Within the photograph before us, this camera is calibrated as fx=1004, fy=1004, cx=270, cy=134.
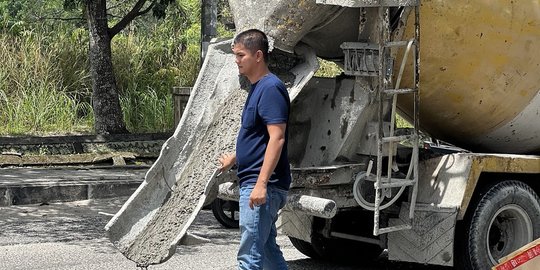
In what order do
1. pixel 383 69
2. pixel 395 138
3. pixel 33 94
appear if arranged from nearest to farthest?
pixel 383 69 < pixel 395 138 < pixel 33 94

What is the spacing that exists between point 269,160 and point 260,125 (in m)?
0.28

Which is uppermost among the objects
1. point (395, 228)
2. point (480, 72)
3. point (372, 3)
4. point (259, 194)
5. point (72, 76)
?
point (372, 3)

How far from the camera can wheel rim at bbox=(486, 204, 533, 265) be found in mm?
7863

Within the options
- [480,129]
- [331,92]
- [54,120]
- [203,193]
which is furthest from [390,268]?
[54,120]

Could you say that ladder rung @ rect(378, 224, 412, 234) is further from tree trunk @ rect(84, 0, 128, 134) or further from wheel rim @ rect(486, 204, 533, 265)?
tree trunk @ rect(84, 0, 128, 134)

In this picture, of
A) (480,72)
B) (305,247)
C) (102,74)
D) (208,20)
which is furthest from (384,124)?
(102,74)

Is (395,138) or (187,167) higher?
(395,138)

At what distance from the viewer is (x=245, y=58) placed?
613 cm

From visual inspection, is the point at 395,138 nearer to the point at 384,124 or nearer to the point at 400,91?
the point at 384,124

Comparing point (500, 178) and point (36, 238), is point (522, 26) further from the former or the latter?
point (36, 238)

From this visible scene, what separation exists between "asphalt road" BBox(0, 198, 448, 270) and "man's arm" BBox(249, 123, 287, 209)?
1.39m

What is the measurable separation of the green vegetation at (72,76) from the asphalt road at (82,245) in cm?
404

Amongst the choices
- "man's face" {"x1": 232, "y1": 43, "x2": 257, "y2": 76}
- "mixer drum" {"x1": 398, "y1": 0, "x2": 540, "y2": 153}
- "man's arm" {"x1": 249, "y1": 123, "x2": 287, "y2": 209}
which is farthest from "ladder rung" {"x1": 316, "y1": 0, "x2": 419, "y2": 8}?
"man's arm" {"x1": 249, "y1": 123, "x2": 287, "y2": 209}

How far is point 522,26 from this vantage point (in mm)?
7770
